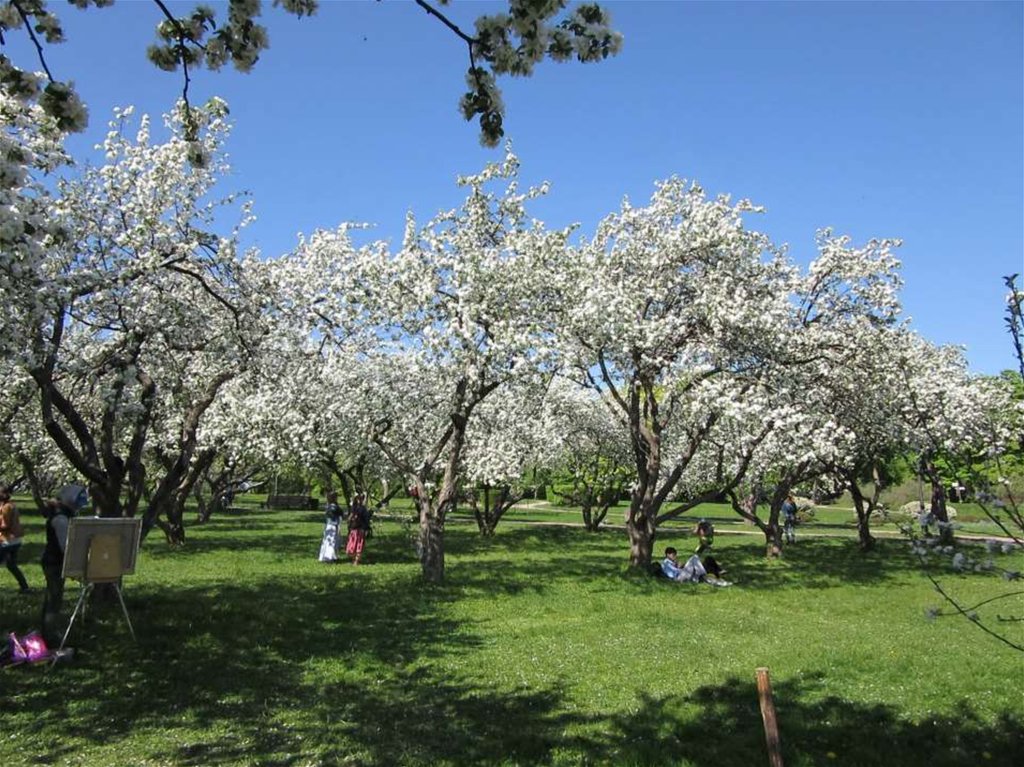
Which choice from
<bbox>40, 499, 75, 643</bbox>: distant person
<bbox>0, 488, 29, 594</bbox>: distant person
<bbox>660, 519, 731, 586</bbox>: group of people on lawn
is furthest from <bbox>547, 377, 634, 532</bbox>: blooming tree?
<bbox>40, 499, 75, 643</bbox>: distant person

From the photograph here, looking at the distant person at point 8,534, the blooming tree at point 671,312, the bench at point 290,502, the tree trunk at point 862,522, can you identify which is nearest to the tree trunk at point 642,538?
the blooming tree at point 671,312

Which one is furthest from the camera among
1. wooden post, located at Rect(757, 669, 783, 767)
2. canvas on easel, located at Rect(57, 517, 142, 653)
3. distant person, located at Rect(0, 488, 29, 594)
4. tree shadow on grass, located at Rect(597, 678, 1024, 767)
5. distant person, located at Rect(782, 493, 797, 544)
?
distant person, located at Rect(782, 493, 797, 544)

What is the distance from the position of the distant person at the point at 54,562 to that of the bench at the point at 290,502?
5199cm

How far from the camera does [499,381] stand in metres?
16.7

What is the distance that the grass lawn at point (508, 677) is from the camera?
706 cm

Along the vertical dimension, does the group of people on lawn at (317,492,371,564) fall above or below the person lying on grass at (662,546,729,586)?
above

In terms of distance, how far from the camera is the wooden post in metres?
5.70

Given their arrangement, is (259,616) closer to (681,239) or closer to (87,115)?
(87,115)

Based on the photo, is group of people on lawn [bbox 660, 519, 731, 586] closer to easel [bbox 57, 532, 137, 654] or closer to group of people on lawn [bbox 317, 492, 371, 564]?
group of people on lawn [bbox 317, 492, 371, 564]

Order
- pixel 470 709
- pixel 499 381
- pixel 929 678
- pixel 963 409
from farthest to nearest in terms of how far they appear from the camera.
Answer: pixel 963 409 < pixel 499 381 < pixel 929 678 < pixel 470 709

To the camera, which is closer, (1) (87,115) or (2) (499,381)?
(1) (87,115)

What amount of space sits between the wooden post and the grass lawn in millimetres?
1069

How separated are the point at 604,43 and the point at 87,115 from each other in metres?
3.61

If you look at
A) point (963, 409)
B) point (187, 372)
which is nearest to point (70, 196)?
point (187, 372)
